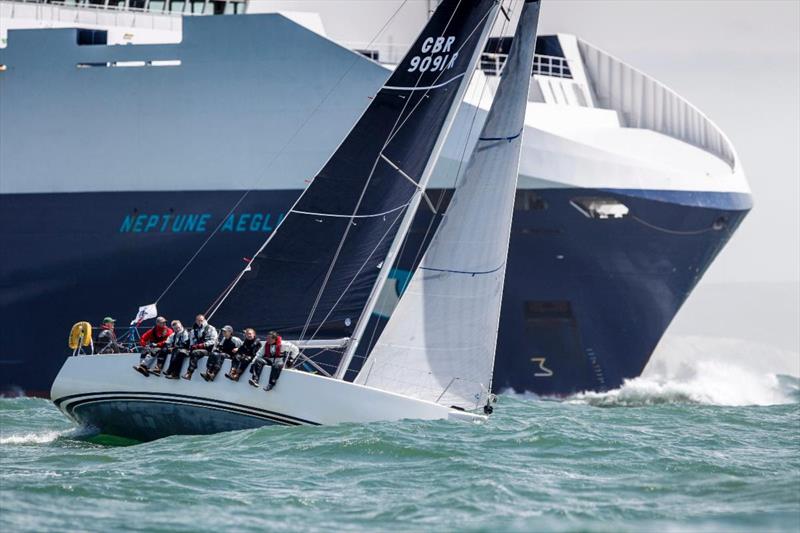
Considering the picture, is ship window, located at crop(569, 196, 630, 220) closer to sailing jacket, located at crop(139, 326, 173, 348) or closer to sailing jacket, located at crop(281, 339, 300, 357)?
sailing jacket, located at crop(281, 339, 300, 357)

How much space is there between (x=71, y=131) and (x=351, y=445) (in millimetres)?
13057

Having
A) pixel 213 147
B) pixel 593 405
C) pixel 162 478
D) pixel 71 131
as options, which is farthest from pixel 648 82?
pixel 162 478

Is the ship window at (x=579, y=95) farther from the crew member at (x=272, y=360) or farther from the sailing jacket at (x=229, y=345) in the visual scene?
the sailing jacket at (x=229, y=345)

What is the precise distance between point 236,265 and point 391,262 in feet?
27.4

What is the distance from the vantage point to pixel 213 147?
86.9ft

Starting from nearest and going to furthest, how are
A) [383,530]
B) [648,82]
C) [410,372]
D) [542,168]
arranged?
[383,530], [410,372], [542,168], [648,82]

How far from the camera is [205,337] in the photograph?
59.2 ft

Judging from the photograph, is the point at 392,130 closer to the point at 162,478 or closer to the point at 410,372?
the point at 410,372

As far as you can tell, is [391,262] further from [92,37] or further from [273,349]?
[92,37]

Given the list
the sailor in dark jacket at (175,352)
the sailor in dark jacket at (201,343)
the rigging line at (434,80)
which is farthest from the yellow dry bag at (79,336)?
the rigging line at (434,80)

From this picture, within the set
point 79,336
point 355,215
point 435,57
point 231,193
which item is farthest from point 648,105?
point 79,336

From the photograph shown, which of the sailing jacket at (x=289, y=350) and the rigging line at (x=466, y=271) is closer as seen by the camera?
the sailing jacket at (x=289, y=350)

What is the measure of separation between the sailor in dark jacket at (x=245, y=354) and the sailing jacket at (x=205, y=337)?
15.1 inches

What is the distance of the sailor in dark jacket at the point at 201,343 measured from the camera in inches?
707
